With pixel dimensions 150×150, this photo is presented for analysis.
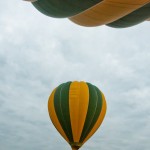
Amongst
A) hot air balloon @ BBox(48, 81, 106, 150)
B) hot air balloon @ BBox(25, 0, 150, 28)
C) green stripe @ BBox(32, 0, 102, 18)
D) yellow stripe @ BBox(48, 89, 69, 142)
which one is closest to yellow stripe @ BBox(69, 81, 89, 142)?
hot air balloon @ BBox(48, 81, 106, 150)

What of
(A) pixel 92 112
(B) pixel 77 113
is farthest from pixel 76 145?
(A) pixel 92 112

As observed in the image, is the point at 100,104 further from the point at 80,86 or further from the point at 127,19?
the point at 127,19

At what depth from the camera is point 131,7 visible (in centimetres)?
811

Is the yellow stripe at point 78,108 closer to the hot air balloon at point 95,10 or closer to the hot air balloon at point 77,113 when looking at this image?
the hot air balloon at point 77,113

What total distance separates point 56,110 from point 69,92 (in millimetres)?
1016

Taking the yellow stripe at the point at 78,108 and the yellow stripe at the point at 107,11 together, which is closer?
the yellow stripe at the point at 107,11

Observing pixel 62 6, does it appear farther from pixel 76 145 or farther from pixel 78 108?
pixel 76 145

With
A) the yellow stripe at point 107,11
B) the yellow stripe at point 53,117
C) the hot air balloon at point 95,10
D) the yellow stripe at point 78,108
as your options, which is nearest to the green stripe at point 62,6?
the hot air balloon at point 95,10

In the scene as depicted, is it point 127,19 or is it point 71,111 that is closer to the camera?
point 127,19

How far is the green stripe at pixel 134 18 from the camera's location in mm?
8734

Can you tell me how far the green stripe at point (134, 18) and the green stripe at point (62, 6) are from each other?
1326 mm

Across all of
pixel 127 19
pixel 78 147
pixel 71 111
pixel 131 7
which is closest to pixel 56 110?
pixel 71 111

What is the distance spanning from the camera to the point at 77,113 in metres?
15.8

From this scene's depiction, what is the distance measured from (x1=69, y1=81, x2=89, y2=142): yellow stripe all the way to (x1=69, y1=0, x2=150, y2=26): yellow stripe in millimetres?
7241
